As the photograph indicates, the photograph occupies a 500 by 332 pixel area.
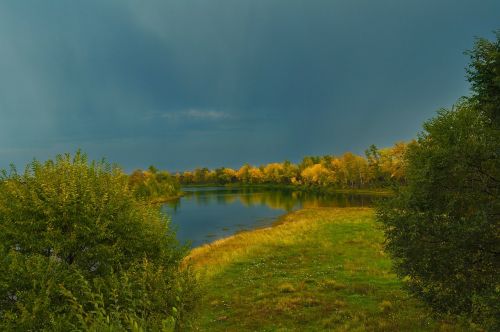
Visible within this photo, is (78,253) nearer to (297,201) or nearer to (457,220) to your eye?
(457,220)

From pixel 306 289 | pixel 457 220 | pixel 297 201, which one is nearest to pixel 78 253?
pixel 457 220

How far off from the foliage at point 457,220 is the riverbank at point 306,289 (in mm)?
3016

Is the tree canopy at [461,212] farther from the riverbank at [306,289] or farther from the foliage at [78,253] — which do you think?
the foliage at [78,253]

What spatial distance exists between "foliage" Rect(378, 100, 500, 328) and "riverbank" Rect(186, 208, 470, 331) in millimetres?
3016

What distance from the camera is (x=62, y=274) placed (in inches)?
535

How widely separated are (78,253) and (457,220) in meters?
16.3

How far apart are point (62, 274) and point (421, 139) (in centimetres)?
1868

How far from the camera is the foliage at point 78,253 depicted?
12.8 metres

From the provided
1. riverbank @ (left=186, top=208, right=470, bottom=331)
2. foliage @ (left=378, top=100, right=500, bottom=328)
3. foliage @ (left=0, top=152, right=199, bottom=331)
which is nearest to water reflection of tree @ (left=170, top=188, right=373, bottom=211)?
riverbank @ (left=186, top=208, right=470, bottom=331)

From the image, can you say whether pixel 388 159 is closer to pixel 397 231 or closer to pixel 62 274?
pixel 397 231

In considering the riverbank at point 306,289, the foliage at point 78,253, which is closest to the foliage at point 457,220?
the riverbank at point 306,289

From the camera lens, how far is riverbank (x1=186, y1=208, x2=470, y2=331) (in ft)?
65.2

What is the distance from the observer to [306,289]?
2606cm

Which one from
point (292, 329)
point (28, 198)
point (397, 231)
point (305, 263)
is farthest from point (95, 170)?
point (305, 263)
